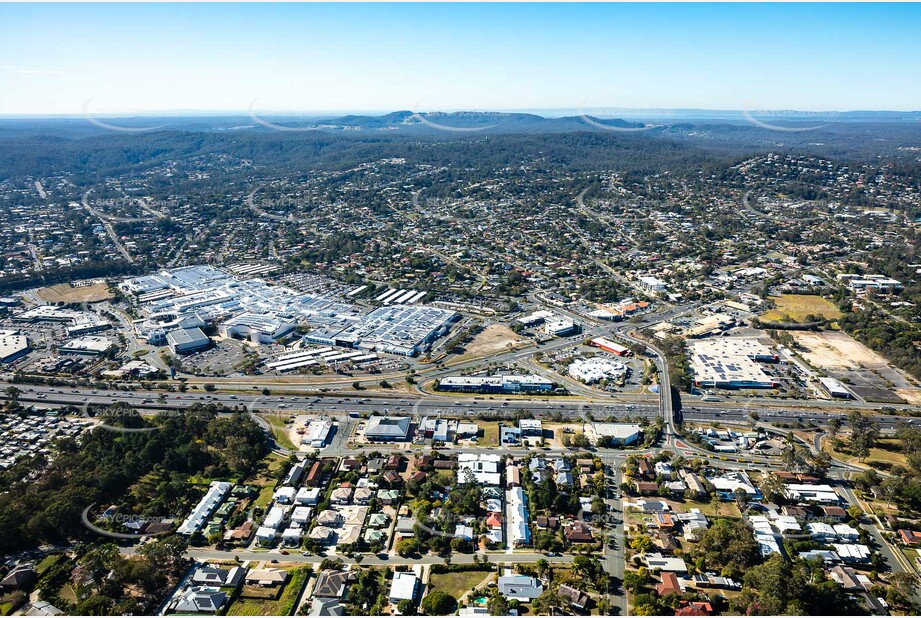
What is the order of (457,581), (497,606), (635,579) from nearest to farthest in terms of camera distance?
(497,606) → (635,579) → (457,581)

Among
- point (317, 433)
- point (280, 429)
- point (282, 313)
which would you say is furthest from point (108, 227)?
point (317, 433)

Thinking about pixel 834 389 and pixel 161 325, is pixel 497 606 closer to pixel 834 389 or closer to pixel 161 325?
pixel 834 389

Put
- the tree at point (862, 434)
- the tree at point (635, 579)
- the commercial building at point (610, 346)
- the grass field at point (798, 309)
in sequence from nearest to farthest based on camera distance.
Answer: the tree at point (635, 579), the tree at point (862, 434), the commercial building at point (610, 346), the grass field at point (798, 309)

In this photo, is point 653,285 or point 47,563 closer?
point 47,563

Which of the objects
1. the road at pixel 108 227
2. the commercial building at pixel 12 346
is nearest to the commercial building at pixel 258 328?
the commercial building at pixel 12 346

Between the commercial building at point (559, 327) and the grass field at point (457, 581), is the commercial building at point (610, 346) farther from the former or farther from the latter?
the grass field at point (457, 581)

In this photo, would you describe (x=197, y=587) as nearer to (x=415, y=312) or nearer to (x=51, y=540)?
(x=51, y=540)
